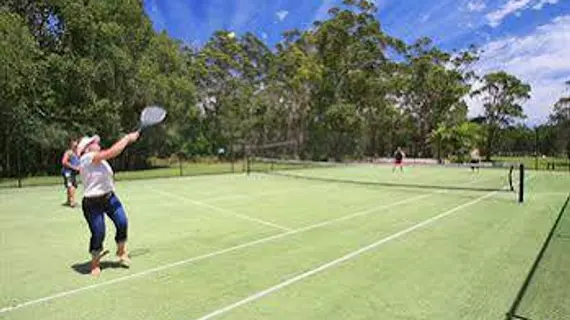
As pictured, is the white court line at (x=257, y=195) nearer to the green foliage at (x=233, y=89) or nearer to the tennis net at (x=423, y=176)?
the tennis net at (x=423, y=176)

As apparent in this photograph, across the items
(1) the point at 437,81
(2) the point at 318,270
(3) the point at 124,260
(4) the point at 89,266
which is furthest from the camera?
(1) the point at 437,81

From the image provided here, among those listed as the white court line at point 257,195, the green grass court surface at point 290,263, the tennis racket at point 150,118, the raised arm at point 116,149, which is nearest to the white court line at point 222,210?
the green grass court surface at point 290,263

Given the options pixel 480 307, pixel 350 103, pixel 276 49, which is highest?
pixel 276 49

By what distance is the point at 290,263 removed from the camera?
7188mm

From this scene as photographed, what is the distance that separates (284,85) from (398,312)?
4915 centimetres

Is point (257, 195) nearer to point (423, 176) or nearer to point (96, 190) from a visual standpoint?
point (96, 190)

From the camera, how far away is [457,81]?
2315 inches

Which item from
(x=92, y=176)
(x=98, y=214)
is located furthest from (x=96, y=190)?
(x=98, y=214)

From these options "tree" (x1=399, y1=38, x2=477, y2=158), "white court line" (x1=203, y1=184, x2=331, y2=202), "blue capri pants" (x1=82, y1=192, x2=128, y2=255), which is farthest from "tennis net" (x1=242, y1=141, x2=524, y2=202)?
"tree" (x1=399, y1=38, x2=477, y2=158)

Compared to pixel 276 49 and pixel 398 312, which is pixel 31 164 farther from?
pixel 276 49

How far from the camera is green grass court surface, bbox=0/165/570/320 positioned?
529cm

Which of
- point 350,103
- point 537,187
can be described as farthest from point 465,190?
point 350,103

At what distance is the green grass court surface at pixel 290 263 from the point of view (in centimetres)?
529

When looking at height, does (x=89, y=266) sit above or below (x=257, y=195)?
below
